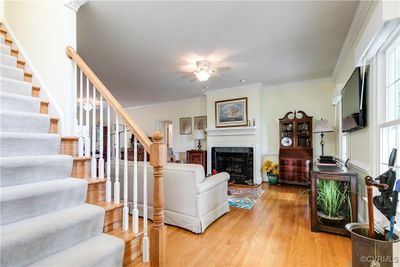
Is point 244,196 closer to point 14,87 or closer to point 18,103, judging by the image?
point 18,103

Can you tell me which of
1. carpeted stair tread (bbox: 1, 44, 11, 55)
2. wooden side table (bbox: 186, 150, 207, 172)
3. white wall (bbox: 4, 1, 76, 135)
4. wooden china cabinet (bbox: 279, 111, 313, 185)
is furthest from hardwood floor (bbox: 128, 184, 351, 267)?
wooden side table (bbox: 186, 150, 207, 172)

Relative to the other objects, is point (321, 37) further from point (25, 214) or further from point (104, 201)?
point (25, 214)

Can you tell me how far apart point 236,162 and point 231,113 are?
1366 mm

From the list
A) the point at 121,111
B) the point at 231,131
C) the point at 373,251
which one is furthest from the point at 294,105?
the point at 121,111

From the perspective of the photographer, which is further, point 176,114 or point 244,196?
point 176,114

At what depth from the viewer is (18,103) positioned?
1.91m

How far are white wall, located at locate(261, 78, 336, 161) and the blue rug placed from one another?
1.37 meters

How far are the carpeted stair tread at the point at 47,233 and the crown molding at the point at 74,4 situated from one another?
2.03 metres

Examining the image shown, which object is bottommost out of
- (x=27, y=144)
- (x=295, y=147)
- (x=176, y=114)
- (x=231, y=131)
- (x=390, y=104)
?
(x=295, y=147)

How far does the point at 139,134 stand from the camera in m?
1.56

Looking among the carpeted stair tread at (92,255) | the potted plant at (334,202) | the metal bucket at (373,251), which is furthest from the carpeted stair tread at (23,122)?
the potted plant at (334,202)

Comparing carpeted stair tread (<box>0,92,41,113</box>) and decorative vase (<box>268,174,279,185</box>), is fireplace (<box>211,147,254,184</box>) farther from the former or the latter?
carpeted stair tread (<box>0,92,41,113</box>)

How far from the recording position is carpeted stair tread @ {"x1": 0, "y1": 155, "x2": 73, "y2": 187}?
137 centimetres

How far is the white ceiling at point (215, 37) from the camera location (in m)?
2.24
